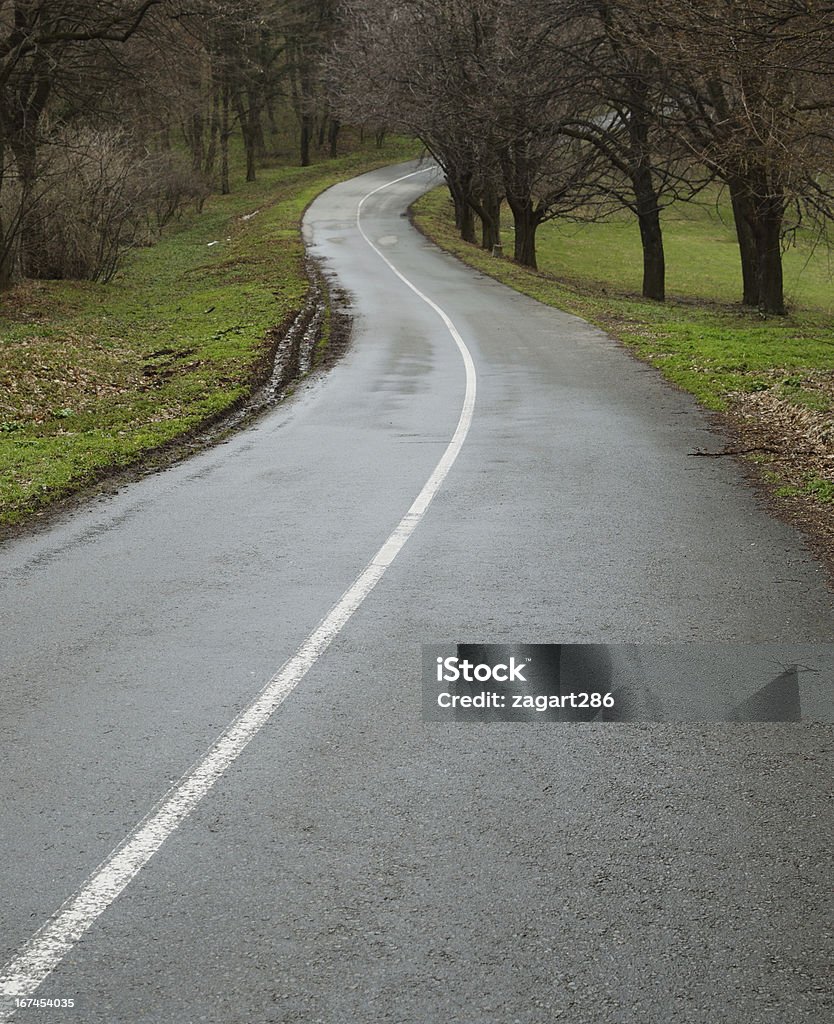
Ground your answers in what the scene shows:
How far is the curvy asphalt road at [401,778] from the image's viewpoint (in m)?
3.71

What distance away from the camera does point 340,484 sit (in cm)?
1161

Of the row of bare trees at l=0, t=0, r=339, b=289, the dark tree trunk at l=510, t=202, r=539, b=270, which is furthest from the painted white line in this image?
the dark tree trunk at l=510, t=202, r=539, b=270

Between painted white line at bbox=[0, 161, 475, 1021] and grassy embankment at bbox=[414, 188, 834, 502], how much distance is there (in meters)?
5.48

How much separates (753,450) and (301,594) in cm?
695

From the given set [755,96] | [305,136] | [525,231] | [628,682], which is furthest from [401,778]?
[305,136]

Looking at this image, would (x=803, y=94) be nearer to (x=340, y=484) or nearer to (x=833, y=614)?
(x=340, y=484)

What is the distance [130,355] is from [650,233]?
63.1 feet

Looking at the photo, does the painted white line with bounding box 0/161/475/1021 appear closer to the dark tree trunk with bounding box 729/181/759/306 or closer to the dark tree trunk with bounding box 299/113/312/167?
the dark tree trunk with bounding box 729/181/759/306

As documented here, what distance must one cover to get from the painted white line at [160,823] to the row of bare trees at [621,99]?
38.0ft

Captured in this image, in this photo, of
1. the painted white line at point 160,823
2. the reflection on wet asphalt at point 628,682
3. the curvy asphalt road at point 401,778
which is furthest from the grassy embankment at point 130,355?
the reflection on wet asphalt at point 628,682

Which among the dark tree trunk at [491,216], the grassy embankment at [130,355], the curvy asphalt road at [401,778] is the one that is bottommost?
the curvy asphalt road at [401,778]

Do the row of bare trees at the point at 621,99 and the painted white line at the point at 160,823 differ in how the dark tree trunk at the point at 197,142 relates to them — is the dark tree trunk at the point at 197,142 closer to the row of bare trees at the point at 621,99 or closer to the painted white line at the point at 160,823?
the row of bare trees at the point at 621,99

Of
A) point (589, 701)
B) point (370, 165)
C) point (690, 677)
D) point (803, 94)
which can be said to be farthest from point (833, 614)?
point (370, 165)

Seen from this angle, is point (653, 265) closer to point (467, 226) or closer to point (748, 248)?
point (748, 248)
